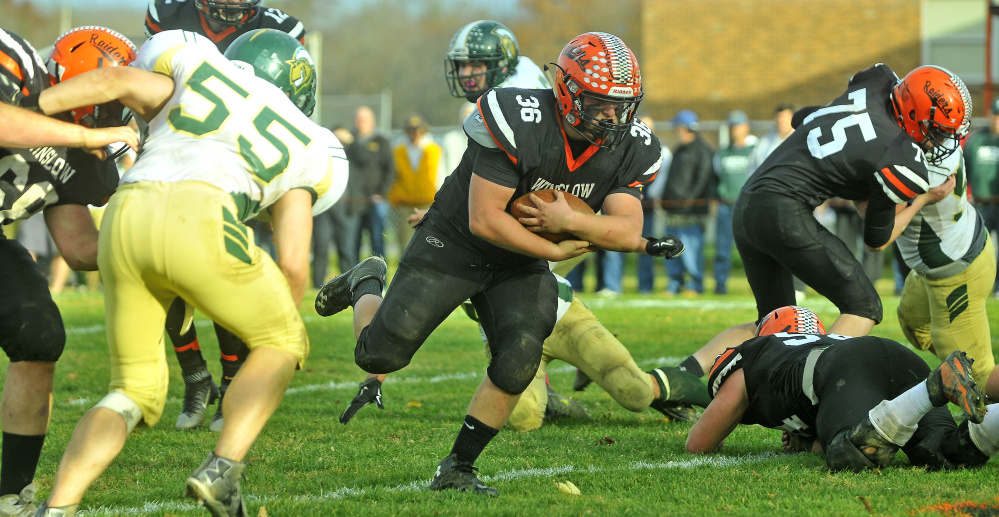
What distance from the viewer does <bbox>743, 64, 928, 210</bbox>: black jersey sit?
5.12 metres

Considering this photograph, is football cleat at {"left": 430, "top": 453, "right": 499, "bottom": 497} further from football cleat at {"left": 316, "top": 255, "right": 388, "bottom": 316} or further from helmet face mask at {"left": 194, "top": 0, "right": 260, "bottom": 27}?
helmet face mask at {"left": 194, "top": 0, "right": 260, "bottom": 27}

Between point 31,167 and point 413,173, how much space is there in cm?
999

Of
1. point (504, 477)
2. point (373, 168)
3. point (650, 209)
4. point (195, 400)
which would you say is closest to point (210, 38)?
point (195, 400)

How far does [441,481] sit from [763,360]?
4.91 feet

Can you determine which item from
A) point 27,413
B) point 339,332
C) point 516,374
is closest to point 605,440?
point 516,374

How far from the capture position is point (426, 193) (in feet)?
44.4

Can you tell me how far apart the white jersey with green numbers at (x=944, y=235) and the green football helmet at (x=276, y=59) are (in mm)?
3306

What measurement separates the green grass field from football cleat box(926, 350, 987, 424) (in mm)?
313

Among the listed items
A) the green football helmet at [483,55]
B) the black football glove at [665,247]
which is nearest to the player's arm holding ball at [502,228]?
the black football glove at [665,247]

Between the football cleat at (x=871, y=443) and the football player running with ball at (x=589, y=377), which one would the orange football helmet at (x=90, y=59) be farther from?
the football cleat at (x=871, y=443)

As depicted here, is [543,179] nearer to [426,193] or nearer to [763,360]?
[763,360]

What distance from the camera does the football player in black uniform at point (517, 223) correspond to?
3879 millimetres

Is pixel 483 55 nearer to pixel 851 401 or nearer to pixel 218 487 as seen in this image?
pixel 851 401

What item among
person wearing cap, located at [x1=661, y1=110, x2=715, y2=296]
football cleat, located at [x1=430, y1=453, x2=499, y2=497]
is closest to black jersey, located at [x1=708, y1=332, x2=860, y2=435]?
football cleat, located at [x1=430, y1=453, x2=499, y2=497]
